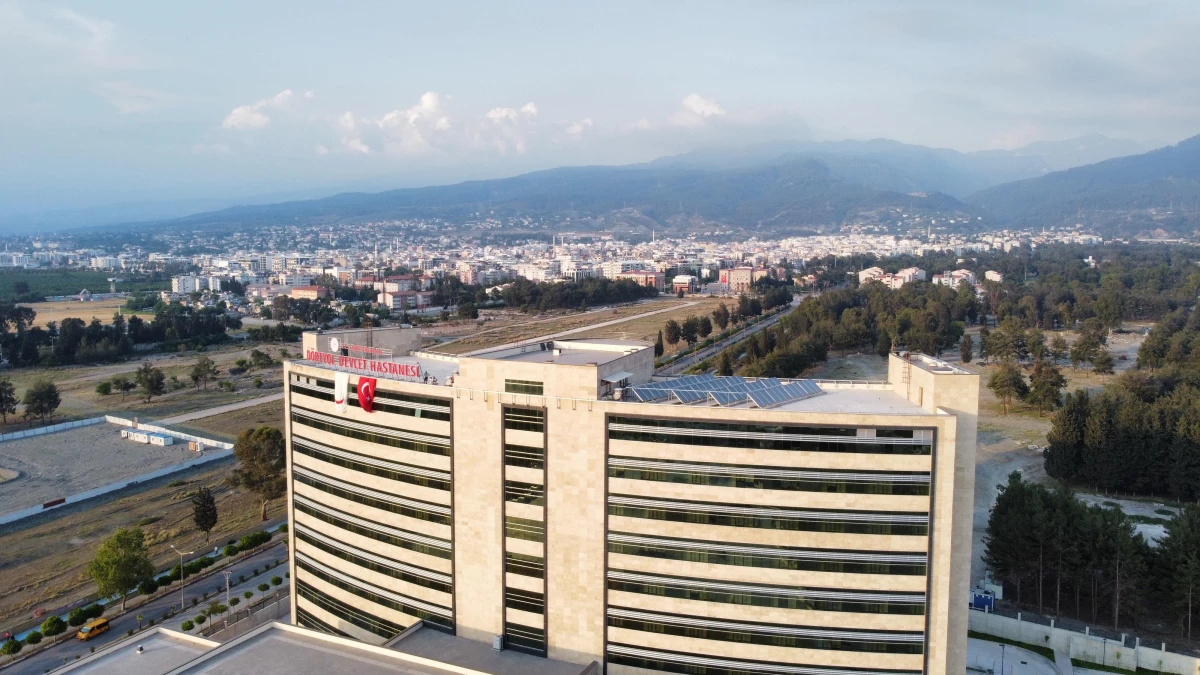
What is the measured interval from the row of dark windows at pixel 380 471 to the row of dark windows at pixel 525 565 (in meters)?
3.21

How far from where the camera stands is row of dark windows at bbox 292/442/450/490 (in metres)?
27.2

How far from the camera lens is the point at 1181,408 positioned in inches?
2158

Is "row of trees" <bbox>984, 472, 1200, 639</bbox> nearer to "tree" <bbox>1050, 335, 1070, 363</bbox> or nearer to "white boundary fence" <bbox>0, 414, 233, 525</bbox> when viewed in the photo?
"white boundary fence" <bbox>0, 414, 233, 525</bbox>

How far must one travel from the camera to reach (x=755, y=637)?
23.9m

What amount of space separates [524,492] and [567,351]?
9.26m

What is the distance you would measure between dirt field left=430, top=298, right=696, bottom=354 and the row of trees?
64933mm

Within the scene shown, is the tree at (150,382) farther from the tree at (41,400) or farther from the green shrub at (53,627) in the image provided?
the green shrub at (53,627)

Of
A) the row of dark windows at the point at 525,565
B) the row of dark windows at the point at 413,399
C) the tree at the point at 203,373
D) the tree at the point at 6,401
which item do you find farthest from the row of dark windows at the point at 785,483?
the tree at the point at 203,373

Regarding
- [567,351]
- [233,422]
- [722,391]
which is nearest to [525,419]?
[722,391]

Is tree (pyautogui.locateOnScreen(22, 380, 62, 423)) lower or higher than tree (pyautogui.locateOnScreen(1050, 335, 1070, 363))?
lower

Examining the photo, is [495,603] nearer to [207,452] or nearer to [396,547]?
[396,547]

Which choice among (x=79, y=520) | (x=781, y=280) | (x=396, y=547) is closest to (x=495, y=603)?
(x=396, y=547)

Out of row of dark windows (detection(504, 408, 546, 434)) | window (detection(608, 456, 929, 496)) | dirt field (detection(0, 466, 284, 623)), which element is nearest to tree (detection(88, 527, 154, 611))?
dirt field (detection(0, 466, 284, 623))

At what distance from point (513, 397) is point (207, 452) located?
5001 centimetres
